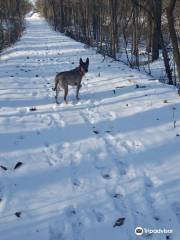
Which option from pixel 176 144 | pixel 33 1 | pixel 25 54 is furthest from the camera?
pixel 33 1

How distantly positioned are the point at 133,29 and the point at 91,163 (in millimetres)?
16112

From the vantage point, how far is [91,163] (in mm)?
7965

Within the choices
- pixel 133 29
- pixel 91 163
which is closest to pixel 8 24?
pixel 133 29

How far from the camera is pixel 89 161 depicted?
8062 millimetres

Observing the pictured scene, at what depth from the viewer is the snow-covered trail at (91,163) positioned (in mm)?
5941

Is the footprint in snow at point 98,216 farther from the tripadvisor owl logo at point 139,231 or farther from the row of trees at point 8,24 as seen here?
the row of trees at point 8,24

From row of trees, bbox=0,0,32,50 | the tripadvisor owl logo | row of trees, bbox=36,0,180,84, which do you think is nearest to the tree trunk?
row of trees, bbox=36,0,180,84

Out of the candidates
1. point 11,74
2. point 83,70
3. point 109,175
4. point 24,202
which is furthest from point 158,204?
point 11,74

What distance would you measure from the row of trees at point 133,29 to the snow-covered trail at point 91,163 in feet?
7.70

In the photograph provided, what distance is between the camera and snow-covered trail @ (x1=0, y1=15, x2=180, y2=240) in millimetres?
5941

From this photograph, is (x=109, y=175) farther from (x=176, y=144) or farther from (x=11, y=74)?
(x=11, y=74)

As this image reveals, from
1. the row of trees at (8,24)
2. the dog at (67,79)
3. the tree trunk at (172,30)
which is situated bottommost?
the row of trees at (8,24)

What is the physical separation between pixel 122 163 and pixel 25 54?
20660mm

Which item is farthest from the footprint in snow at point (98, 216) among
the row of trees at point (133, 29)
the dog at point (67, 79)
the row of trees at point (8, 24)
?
the row of trees at point (8, 24)
